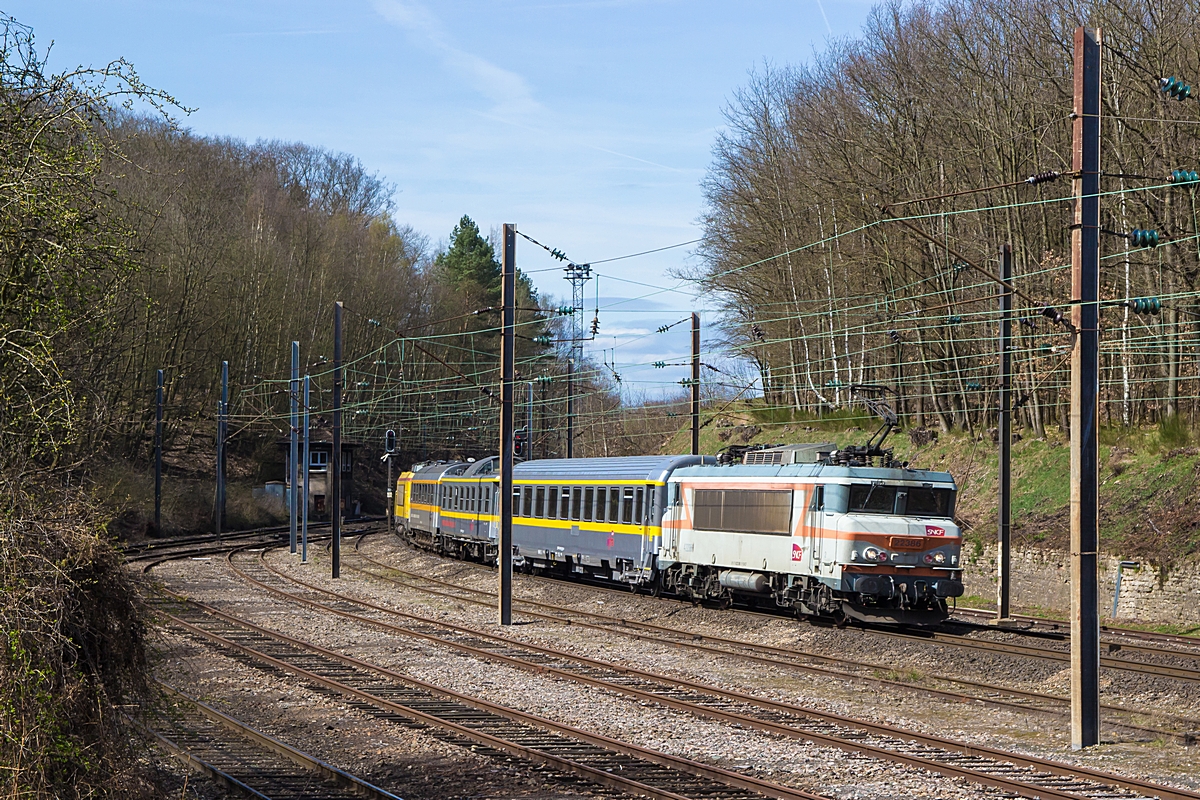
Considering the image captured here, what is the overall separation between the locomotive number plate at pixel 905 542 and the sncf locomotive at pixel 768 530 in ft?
0.06

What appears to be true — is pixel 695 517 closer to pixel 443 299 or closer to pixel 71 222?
pixel 71 222

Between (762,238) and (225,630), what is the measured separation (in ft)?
89.9

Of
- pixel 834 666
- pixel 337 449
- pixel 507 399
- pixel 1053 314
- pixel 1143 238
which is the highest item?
pixel 1143 238

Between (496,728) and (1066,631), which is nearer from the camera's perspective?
(496,728)

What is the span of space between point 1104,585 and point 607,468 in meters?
11.4

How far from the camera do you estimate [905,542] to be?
784 inches

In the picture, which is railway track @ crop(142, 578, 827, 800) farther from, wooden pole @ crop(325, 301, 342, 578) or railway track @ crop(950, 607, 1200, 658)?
wooden pole @ crop(325, 301, 342, 578)

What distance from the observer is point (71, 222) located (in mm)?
7855

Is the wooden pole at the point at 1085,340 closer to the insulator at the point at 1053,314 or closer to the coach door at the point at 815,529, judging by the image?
the insulator at the point at 1053,314

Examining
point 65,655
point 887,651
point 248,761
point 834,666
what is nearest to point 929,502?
point 887,651

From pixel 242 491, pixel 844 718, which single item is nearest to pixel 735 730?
pixel 844 718

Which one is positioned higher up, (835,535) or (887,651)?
(835,535)

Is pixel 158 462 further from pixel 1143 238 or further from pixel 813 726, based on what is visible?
pixel 1143 238

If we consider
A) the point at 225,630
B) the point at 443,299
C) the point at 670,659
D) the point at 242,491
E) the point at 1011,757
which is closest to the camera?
the point at 1011,757
